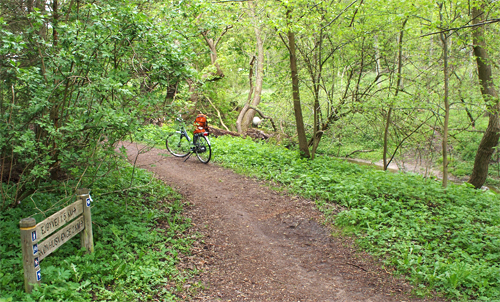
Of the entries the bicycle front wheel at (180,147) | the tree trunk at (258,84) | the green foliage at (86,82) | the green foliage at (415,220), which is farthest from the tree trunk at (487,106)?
the tree trunk at (258,84)

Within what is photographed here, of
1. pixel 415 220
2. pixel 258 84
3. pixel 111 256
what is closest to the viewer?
pixel 111 256

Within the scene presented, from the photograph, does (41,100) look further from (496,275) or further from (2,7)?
(496,275)

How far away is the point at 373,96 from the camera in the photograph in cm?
984

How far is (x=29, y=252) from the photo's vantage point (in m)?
3.34

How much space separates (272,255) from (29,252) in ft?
10.8

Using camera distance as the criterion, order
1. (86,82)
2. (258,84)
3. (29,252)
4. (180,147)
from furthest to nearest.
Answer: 1. (258,84)
2. (180,147)
3. (86,82)
4. (29,252)

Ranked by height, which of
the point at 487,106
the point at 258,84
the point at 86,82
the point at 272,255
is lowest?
the point at 272,255

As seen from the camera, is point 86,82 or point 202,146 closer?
point 86,82

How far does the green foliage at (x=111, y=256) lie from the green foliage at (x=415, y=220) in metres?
3.10

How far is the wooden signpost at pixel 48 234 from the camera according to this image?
10.9 feet

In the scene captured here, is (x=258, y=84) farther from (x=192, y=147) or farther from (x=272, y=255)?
(x=272, y=255)

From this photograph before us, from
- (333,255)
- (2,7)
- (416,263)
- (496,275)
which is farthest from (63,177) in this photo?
(496,275)

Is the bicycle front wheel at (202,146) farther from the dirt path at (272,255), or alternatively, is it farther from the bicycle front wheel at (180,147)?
the dirt path at (272,255)

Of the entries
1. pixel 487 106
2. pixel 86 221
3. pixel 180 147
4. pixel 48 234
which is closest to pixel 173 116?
pixel 86 221
